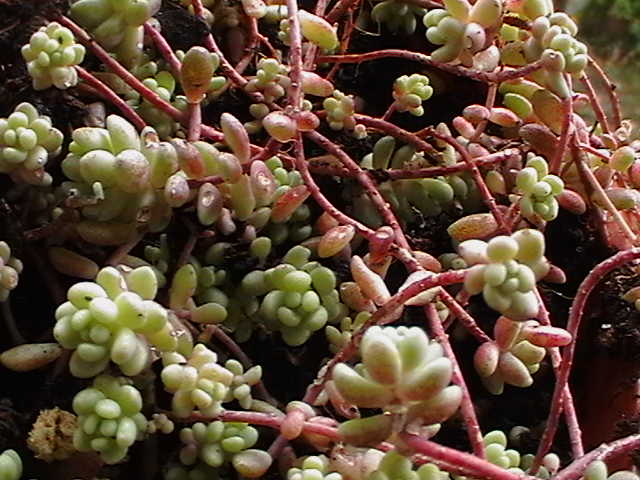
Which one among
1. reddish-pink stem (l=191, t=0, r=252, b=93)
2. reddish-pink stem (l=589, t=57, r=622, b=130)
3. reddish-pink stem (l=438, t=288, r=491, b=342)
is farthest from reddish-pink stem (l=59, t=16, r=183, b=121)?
reddish-pink stem (l=589, t=57, r=622, b=130)

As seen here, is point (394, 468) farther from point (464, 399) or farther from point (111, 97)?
point (111, 97)

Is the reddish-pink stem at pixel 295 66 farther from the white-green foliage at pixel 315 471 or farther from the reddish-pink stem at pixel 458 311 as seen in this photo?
the white-green foliage at pixel 315 471

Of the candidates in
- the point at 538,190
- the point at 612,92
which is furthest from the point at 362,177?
the point at 612,92

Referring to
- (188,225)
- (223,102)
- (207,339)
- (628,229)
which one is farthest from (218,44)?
(628,229)

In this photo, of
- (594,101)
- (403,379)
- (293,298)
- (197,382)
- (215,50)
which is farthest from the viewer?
(594,101)

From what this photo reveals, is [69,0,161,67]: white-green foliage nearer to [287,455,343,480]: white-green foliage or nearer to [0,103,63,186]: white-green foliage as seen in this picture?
[0,103,63,186]: white-green foliage

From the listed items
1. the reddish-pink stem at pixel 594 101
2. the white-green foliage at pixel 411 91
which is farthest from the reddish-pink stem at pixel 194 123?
the reddish-pink stem at pixel 594 101

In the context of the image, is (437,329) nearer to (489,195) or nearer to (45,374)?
(489,195)
